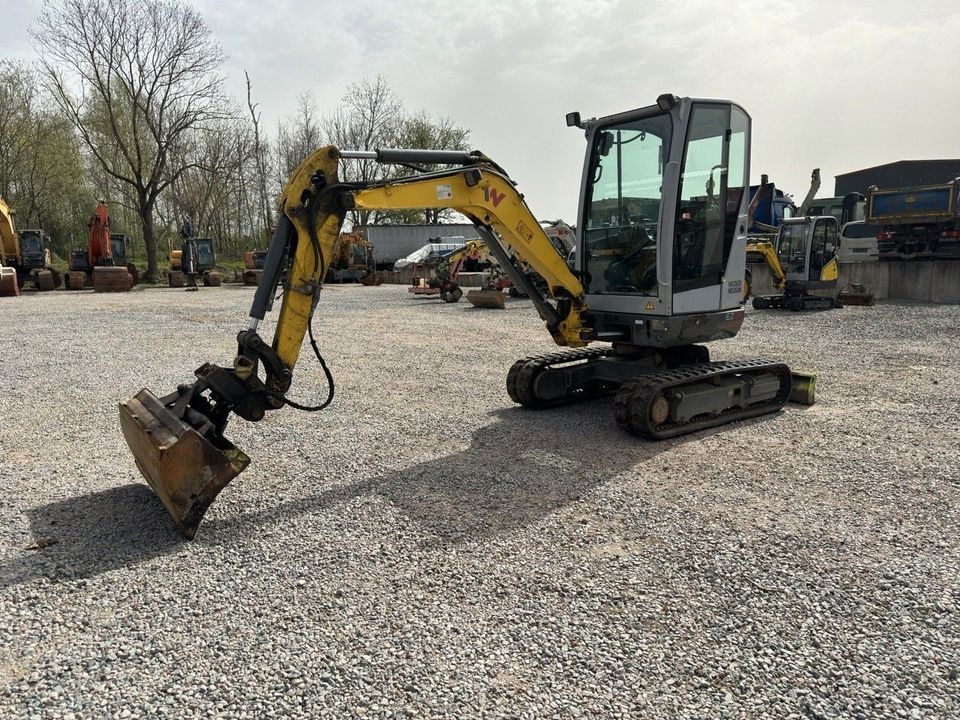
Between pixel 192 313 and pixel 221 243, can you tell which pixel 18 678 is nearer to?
pixel 192 313

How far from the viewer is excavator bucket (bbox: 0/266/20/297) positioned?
21.9 meters

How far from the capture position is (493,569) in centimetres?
354

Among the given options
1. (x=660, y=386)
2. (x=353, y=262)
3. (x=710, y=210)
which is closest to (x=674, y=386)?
(x=660, y=386)

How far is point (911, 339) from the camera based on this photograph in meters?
11.5

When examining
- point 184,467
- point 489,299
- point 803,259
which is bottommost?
point 184,467

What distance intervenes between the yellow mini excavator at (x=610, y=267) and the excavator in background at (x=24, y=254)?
24187mm

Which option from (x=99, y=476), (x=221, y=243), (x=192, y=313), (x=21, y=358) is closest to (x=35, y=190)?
(x=221, y=243)

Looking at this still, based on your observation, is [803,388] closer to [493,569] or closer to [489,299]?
[493,569]

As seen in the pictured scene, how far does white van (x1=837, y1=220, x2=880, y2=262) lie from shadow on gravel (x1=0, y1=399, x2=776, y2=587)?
66.9 feet

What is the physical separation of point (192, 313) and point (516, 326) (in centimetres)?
850

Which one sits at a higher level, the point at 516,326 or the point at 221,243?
the point at 221,243

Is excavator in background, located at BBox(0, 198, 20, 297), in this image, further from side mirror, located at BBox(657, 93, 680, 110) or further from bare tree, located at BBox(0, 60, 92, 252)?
side mirror, located at BBox(657, 93, 680, 110)

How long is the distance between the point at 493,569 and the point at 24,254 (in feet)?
91.8

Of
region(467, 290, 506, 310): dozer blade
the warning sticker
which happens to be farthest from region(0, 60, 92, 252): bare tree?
the warning sticker
